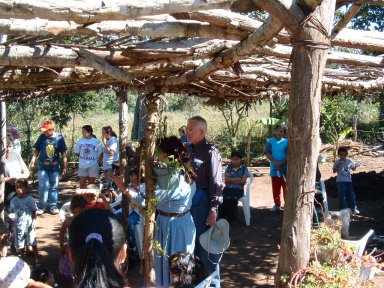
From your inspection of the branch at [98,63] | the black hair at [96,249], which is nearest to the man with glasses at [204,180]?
the branch at [98,63]

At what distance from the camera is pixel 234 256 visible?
275 inches

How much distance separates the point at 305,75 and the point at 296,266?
1075 mm

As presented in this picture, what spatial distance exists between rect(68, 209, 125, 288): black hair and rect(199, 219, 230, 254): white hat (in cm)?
274

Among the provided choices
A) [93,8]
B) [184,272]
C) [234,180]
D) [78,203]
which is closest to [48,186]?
[234,180]

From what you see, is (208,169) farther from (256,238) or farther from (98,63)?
(256,238)

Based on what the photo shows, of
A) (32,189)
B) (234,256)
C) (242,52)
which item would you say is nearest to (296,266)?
(242,52)

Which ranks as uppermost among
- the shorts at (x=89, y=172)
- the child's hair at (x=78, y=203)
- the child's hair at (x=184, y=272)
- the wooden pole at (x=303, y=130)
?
the wooden pole at (x=303, y=130)

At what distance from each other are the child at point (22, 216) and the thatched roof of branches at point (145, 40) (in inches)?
109

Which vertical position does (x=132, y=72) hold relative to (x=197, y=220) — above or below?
above

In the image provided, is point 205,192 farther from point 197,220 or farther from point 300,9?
point 300,9

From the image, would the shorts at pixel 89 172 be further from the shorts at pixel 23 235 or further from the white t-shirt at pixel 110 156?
the shorts at pixel 23 235

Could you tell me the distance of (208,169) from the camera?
4.91m

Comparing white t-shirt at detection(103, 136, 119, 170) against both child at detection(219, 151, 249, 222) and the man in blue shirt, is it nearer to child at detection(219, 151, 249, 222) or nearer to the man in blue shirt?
the man in blue shirt

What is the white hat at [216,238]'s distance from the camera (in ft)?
15.9
